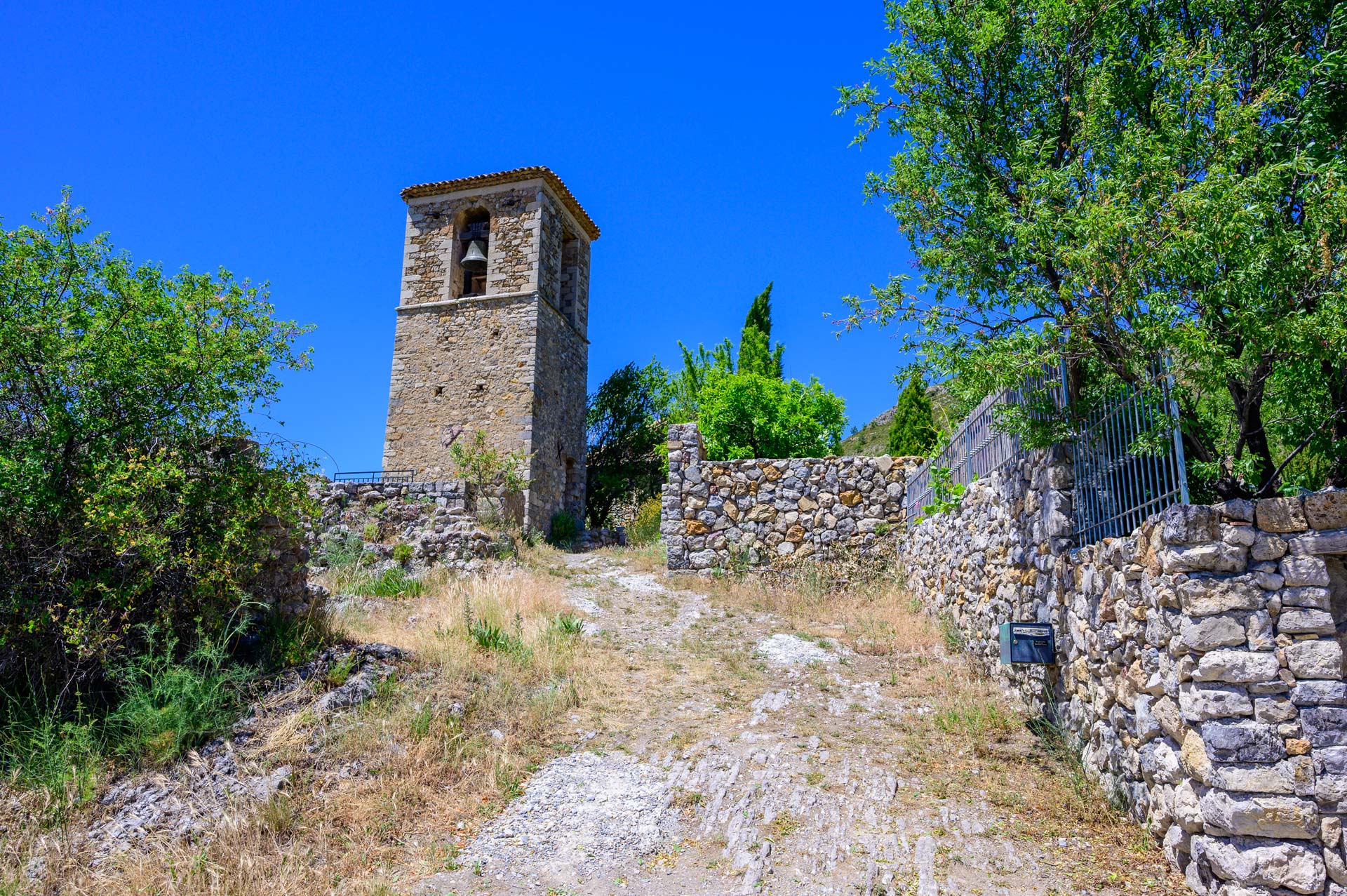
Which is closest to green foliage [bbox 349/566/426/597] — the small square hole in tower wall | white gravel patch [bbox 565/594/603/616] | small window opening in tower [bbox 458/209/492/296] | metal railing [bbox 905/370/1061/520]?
white gravel patch [bbox 565/594/603/616]

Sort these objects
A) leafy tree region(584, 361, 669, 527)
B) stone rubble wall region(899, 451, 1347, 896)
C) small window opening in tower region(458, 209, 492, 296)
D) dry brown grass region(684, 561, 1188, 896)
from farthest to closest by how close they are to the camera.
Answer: leafy tree region(584, 361, 669, 527) → small window opening in tower region(458, 209, 492, 296) → dry brown grass region(684, 561, 1188, 896) → stone rubble wall region(899, 451, 1347, 896)

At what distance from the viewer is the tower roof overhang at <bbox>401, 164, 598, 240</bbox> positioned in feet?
63.6

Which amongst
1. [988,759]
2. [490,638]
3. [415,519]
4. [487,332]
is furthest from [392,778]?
[487,332]

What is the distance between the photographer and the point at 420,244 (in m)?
20.1

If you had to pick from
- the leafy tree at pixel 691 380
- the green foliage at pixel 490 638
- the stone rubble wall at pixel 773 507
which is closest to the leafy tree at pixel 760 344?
the leafy tree at pixel 691 380

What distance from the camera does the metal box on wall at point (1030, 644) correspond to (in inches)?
226

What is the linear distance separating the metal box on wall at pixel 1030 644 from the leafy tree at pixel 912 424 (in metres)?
12.7

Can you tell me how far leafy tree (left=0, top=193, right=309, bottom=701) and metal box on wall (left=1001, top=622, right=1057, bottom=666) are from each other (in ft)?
19.7

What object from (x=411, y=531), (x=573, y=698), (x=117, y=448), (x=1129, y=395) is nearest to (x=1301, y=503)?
(x=1129, y=395)

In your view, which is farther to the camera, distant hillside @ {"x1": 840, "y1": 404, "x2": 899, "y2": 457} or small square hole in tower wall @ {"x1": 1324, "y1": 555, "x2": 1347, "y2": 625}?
distant hillside @ {"x1": 840, "y1": 404, "x2": 899, "y2": 457}

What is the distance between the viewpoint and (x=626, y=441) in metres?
24.2

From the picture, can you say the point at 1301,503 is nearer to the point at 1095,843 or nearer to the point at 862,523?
the point at 1095,843

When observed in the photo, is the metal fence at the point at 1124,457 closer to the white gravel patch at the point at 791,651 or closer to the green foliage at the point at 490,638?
the white gravel patch at the point at 791,651

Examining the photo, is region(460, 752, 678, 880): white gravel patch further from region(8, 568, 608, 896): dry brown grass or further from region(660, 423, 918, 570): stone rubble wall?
region(660, 423, 918, 570): stone rubble wall
